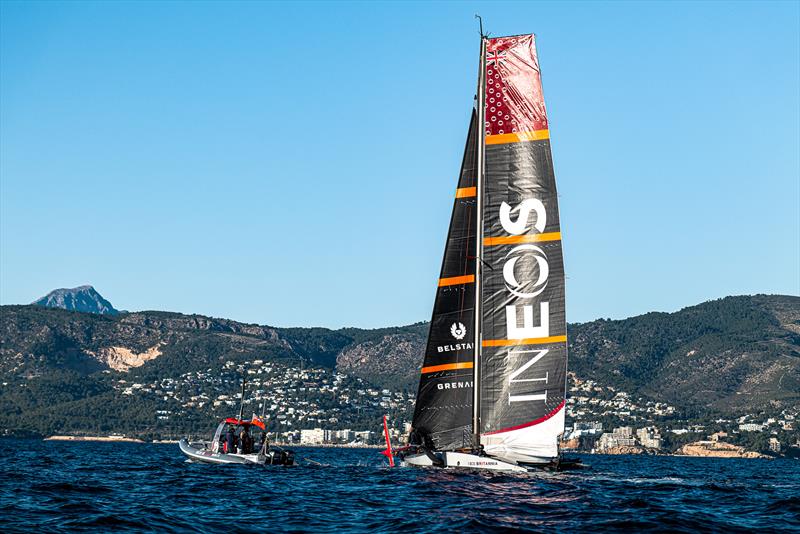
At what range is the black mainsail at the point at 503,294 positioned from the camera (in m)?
47.1

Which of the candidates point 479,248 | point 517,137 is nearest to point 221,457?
point 479,248

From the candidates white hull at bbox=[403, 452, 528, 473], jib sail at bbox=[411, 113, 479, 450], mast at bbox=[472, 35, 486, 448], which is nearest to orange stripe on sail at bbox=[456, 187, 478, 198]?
jib sail at bbox=[411, 113, 479, 450]

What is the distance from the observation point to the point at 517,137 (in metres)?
47.8

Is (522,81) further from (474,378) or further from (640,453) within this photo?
(640,453)

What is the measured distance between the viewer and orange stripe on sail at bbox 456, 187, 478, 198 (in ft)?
160

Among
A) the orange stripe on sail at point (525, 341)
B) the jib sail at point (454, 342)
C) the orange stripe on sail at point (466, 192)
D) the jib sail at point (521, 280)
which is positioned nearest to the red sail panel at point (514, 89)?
the jib sail at point (521, 280)

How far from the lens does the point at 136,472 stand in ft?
195

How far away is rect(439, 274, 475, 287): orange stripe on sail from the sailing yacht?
55mm

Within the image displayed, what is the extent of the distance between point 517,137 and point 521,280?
6.65m

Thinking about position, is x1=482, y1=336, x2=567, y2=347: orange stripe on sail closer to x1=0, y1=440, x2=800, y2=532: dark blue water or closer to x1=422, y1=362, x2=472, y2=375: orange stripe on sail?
x1=422, y1=362, x2=472, y2=375: orange stripe on sail

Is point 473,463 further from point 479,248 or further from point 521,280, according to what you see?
point 479,248

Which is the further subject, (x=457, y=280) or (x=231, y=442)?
(x=231, y=442)

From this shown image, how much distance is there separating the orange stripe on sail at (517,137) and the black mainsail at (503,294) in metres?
0.05

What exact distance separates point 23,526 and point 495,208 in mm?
25853
